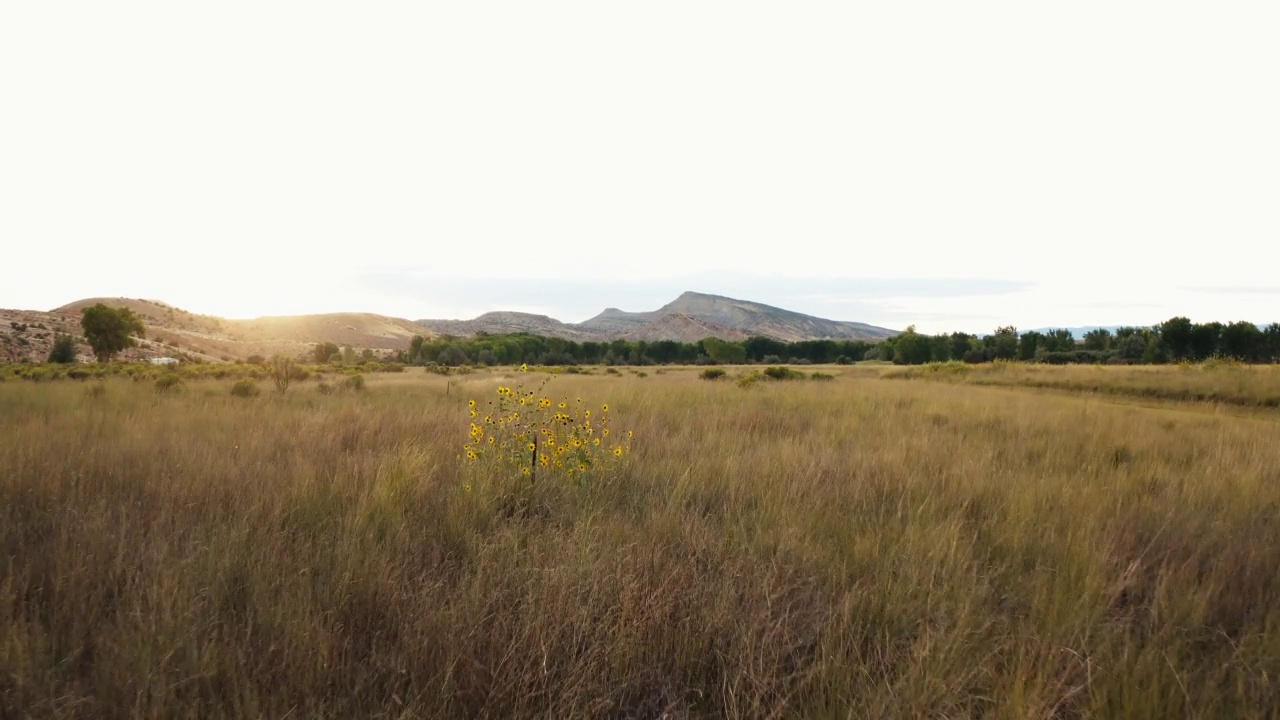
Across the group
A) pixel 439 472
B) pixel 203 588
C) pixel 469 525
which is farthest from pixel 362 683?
pixel 439 472

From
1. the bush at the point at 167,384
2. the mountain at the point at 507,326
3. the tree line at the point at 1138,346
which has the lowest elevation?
the bush at the point at 167,384

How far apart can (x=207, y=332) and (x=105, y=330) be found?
69.8 m

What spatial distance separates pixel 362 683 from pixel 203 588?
3.89 feet

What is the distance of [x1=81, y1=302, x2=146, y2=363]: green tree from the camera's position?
5144 centimetres

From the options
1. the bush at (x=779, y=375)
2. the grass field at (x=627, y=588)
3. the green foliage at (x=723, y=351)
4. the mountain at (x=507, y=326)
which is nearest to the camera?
the grass field at (x=627, y=588)

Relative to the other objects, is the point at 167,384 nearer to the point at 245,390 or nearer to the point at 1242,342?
the point at 245,390

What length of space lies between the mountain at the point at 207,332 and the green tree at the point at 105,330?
6.40m

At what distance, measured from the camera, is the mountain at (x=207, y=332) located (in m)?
60.0

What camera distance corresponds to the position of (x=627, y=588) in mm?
2719

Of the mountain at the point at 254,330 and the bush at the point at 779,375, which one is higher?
the mountain at the point at 254,330

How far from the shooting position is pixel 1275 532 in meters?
4.07

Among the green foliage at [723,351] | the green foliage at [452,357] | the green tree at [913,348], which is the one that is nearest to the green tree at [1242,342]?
the green tree at [913,348]

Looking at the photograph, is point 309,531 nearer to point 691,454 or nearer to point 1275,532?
point 691,454

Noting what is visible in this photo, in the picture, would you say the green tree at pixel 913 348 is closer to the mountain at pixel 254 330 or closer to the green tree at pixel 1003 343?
the green tree at pixel 1003 343
